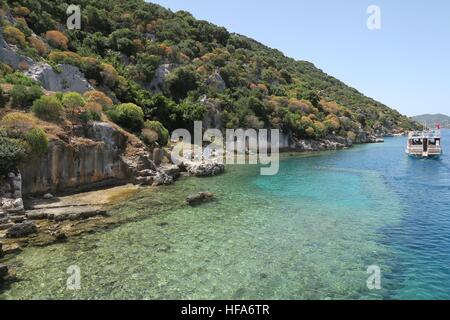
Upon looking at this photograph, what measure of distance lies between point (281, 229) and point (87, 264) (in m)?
10.8

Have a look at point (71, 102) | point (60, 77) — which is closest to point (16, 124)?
point (71, 102)

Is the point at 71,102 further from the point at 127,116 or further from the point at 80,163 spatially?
the point at 127,116

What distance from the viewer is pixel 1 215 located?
65.3 ft

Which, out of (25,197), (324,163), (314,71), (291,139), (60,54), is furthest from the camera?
(314,71)

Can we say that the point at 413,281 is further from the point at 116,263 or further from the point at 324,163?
the point at 324,163

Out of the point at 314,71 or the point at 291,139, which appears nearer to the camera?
the point at 291,139

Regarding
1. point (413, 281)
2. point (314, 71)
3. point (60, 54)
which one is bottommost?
point (413, 281)

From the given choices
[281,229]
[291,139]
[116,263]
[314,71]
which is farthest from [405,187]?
[314,71]

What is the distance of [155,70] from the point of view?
2566 inches

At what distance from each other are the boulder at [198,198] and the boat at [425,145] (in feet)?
156

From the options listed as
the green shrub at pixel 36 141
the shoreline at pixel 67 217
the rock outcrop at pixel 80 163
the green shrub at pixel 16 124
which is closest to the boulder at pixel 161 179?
the shoreline at pixel 67 217

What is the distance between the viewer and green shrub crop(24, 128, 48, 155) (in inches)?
966

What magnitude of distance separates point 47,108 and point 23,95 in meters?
2.24

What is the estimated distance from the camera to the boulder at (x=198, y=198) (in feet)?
84.6
